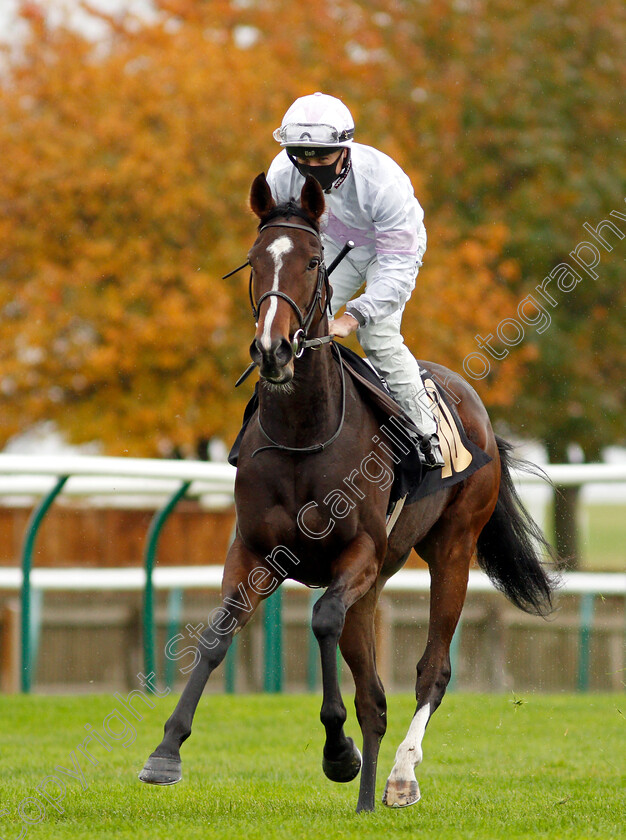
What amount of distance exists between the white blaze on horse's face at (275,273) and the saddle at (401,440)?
0.69 metres

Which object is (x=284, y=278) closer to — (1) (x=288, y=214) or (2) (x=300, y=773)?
(1) (x=288, y=214)

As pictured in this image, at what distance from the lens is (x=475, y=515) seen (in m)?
5.84

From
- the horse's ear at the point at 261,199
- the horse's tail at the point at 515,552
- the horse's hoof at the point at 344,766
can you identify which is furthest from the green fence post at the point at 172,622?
the horse's ear at the point at 261,199

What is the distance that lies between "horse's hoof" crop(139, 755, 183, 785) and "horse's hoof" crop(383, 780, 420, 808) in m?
1.07

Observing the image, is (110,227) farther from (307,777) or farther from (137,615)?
(307,777)

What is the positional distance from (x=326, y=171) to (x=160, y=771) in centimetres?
215

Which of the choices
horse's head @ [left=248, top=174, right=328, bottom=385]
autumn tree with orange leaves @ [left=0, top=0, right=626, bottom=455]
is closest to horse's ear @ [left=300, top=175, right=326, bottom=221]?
horse's head @ [left=248, top=174, right=328, bottom=385]

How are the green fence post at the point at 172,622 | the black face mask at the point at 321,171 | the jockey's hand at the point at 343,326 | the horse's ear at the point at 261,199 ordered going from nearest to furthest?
the horse's ear at the point at 261,199
the jockey's hand at the point at 343,326
the black face mask at the point at 321,171
the green fence post at the point at 172,622

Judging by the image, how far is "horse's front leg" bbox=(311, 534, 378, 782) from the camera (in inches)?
167

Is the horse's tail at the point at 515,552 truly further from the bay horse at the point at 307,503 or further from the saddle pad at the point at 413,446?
the bay horse at the point at 307,503

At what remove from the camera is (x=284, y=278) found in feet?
13.6

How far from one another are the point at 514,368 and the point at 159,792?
542 inches

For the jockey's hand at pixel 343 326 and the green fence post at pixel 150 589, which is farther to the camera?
the green fence post at pixel 150 589

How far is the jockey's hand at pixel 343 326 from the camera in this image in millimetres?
4535
